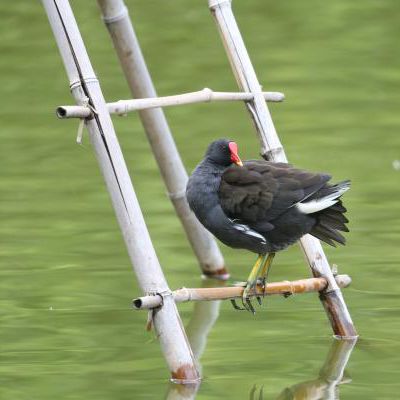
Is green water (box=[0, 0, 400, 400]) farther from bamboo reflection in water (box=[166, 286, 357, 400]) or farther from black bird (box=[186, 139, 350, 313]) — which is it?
black bird (box=[186, 139, 350, 313])

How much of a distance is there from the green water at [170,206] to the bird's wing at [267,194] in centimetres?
66

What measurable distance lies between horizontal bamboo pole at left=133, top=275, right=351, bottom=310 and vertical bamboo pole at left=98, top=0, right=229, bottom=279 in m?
1.10

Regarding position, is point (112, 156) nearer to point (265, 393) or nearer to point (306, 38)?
→ point (265, 393)

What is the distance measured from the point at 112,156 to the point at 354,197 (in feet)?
9.98

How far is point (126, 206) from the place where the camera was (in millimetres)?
4629

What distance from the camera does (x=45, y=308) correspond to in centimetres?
586

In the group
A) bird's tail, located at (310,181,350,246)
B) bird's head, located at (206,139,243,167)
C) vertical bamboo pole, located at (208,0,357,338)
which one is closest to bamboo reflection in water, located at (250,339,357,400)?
vertical bamboo pole, located at (208,0,357,338)

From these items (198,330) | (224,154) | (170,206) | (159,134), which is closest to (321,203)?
(224,154)

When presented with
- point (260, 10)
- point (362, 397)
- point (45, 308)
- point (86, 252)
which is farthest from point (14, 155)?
point (362, 397)

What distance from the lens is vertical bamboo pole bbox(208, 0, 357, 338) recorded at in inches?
210

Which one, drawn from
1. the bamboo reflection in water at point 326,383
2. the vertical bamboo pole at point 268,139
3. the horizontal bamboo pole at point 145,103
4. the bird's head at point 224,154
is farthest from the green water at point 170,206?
the horizontal bamboo pole at point 145,103

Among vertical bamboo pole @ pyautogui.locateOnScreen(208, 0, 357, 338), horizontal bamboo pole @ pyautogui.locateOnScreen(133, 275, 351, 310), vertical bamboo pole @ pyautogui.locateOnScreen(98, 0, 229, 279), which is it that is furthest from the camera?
vertical bamboo pole @ pyautogui.locateOnScreen(98, 0, 229, 279)

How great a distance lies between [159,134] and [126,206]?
1605 mm

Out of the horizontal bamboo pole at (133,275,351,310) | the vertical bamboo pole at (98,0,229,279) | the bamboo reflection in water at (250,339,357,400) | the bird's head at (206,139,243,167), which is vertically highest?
the vertical bamboo pole at (98,0,229,279)
